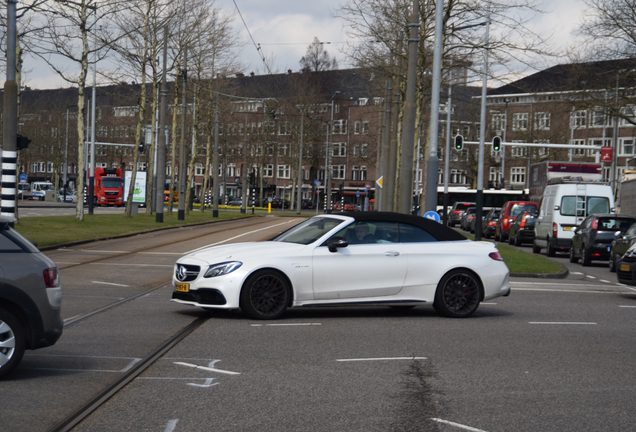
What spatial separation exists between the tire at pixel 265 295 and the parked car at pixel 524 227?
82.1 feet

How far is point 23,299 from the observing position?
264 inches

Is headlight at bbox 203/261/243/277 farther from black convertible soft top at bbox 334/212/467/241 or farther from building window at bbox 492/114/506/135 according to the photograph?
building window at bbox 492/114/506/135

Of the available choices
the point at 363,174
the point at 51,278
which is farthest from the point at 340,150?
the point at 51,278

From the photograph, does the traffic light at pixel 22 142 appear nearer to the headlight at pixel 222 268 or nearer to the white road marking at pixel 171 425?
the headlight at pixel 222 268

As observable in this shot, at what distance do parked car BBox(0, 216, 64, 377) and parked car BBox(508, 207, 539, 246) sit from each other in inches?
1142

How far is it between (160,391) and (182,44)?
133 ft

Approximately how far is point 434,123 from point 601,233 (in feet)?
20.3

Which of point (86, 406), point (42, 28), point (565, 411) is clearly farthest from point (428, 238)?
point (42, 28)

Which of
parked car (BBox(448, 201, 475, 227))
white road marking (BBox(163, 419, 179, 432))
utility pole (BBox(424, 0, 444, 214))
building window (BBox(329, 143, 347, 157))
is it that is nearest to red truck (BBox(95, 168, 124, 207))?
parked car (BBox(448, 201, 475, 227))

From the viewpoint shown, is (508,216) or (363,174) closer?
(508,216)

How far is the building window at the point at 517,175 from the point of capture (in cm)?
10012

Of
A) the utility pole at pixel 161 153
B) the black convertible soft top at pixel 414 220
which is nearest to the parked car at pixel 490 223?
the utility pole at pixel 161 153

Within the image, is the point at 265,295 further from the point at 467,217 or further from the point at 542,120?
the point at 542,120

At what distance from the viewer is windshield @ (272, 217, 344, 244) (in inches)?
433
